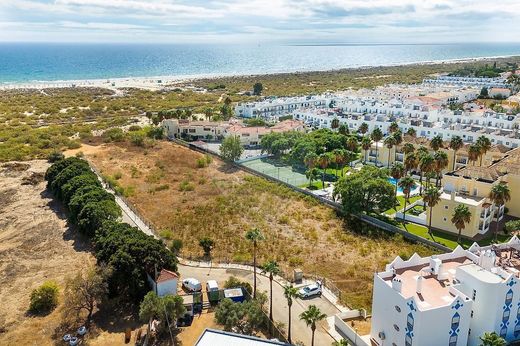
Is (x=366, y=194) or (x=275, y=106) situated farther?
(x=275, y=106)

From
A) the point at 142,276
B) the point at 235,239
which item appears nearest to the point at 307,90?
the point at 235,239

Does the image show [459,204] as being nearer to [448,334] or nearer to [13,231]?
[448,334]

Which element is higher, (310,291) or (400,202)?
(400,202)

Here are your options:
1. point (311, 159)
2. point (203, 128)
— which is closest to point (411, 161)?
point (311, 159)

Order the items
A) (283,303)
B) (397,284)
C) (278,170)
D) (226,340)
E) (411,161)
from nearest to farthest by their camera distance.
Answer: (226,340), (397,284), (283,303), (411,161), (278,170)

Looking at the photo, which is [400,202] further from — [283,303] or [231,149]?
[231,149]

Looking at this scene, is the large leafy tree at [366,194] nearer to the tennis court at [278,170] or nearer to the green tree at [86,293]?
the tennis court at [278,170]
